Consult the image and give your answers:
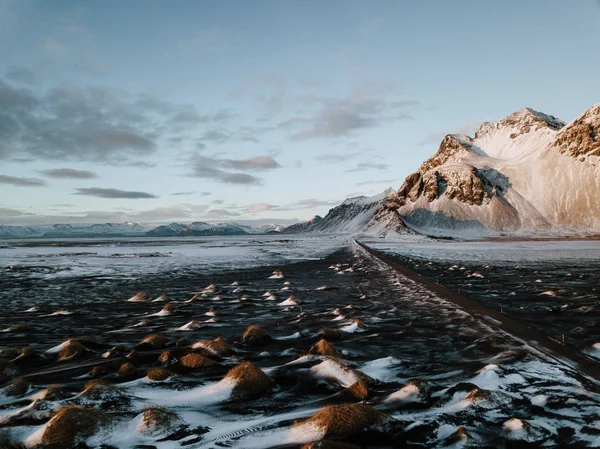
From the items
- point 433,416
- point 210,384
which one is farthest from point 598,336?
point 210,384

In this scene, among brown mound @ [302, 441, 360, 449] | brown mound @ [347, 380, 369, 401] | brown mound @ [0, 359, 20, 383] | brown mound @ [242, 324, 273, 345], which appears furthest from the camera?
brown mound @ [242, 324, 273, 345]

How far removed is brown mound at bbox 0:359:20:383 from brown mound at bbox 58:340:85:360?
1.03m

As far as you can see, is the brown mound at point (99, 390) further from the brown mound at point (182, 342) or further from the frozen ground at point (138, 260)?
the frozen ground at point (138, 260)

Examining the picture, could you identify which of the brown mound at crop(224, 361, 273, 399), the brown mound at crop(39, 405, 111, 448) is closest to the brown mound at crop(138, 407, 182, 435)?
the brown mound at crop(39, 405, 111, 448)

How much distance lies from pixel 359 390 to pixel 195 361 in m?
3.43

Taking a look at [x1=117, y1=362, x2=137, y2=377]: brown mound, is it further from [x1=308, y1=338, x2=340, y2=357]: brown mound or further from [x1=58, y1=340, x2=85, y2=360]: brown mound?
[x1=308, y1=338, x2=340, y2=357]: brown mound

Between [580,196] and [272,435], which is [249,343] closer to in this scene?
[272,435]

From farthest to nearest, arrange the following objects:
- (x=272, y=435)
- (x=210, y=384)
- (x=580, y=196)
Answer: (x=580, y=196) < (x=210, y=384) < (x=272, y=435)

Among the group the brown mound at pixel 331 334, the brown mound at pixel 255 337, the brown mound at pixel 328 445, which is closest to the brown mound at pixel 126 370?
the brown mound at pixel 255 337

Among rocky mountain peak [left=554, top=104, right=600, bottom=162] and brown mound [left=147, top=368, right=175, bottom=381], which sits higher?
rocky mountain peak [left=554, top=104, right=600, bottom=162]

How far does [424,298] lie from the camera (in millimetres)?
16672

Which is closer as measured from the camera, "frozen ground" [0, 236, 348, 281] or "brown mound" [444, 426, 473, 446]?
"brown mound" [444, 426, 473, 446]

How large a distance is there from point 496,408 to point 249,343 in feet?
19.3

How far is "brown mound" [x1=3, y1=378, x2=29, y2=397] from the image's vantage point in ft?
20.8
